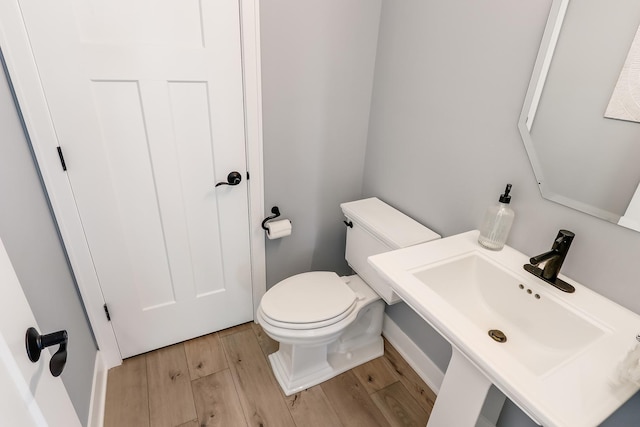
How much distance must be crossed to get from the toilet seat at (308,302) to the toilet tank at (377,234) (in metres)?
0.14

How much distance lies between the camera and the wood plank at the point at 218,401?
58.2 inches

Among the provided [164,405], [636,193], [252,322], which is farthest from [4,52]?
[636,193]

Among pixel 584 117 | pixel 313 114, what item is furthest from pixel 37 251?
pixel 584 117

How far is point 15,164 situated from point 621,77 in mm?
1775

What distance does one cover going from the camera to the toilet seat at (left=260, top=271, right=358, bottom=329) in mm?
1454

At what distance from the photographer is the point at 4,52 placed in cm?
110

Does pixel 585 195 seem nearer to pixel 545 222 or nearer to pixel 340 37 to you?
pixel 545 222

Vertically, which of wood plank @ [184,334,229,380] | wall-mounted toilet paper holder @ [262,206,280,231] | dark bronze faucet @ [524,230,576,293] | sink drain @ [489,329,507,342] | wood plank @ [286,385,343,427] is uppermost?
dark bronze faucet @ [524,230,576,293]

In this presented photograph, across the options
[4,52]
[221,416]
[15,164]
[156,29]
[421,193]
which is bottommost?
[221,416]

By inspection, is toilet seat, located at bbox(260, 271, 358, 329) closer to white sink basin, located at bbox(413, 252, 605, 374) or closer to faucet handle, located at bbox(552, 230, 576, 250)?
white sink basin, located at bbox(413, 252, 605, 374)

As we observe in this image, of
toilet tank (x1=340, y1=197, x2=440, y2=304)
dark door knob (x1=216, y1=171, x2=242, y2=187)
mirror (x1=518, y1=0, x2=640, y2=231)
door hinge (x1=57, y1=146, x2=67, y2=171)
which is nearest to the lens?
mirror (x1=518, y1=0, x2=640, y2=231)

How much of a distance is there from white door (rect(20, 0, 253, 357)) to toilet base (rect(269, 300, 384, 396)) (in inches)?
20.6

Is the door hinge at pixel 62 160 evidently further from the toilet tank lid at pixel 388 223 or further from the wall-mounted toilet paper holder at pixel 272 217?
the toilet tank lid at pixel 388 223

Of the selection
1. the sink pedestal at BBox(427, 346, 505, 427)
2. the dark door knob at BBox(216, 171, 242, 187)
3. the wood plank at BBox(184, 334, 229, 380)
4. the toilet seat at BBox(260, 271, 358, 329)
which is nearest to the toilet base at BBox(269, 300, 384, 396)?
the toilet seat at BBox(260, 271, 358, 329)
